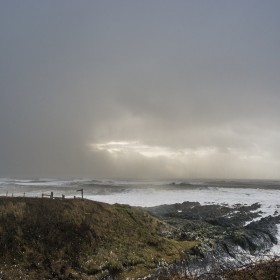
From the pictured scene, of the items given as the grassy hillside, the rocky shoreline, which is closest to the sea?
the rocky shoreline

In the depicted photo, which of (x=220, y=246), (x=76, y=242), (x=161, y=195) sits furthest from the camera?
(x=161, y=195)

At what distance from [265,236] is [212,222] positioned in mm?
7943

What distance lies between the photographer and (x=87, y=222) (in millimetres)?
24703

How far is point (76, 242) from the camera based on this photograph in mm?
22078

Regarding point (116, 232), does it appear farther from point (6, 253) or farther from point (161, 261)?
point (6, 253)

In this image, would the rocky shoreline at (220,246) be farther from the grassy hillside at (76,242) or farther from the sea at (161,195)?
the sea at (161,195)

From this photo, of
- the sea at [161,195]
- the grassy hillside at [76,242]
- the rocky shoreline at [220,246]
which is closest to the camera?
the grassy hillside at [76,242]

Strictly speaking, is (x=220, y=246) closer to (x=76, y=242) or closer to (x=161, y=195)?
(x=76, y=242)

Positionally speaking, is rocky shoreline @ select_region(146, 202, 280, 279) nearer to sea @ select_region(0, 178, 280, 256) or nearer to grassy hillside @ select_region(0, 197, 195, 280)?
grassy hillside @ select_region(0, 197, 195, 280)

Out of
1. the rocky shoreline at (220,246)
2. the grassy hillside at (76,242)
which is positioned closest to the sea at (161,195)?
the rocky shoreline at (220,246)

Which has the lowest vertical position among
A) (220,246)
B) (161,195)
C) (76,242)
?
(220,246)

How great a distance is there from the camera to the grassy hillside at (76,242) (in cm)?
1953

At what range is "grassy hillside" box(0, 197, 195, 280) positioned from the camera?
19531 mm

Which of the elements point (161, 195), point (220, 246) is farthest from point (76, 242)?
point (161, 195)
